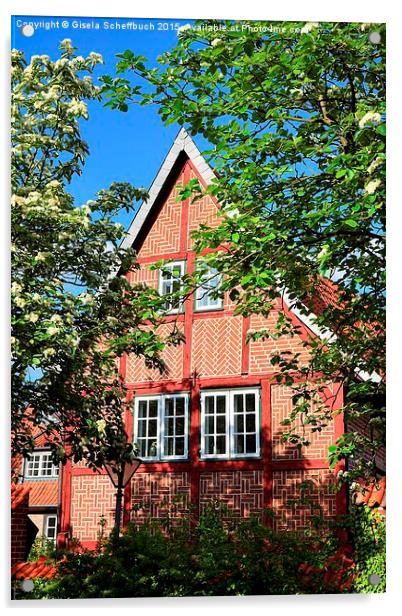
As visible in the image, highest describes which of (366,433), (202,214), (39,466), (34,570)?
(202,214)

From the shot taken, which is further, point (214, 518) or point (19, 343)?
point (214, 518)

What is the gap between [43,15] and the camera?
7.86 metres

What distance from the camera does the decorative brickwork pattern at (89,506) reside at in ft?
26.6

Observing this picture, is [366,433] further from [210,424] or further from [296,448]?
A: [210,424]

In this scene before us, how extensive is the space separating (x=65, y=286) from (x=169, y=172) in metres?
1.24

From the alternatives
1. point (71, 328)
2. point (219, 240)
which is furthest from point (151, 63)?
point (71, 328)

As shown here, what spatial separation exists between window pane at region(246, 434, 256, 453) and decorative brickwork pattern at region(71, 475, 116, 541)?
3.90ft

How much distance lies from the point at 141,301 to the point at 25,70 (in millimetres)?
1997

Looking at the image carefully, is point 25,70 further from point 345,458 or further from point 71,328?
point 345,458

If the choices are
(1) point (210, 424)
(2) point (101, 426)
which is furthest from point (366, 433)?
(2) point (101, 426)

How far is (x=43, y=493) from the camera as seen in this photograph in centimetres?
814

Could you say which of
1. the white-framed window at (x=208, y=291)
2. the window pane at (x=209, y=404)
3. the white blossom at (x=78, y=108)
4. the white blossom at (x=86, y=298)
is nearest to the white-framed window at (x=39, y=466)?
the white blossom at (x=86, y=298)

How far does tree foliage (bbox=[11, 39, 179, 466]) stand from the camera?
774cm

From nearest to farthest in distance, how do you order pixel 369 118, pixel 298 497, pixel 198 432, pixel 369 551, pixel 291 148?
pixel 369 118 < pixel 291 148 < pixel 369 551 < pixel 298 497 < pixel 198 432
